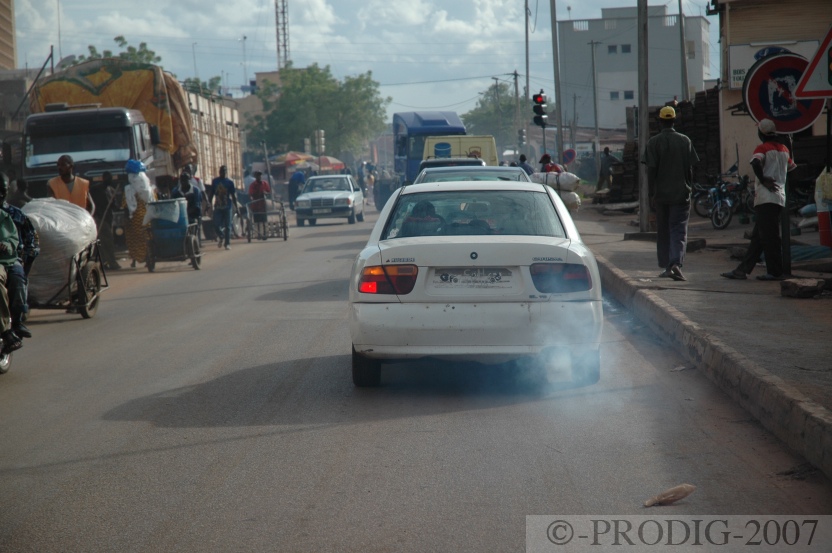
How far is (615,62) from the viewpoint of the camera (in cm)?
8138

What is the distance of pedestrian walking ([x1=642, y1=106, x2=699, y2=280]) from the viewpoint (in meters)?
12.0

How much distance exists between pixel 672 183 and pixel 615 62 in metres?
72.4

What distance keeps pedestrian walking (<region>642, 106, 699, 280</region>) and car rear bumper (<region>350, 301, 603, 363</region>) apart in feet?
19.0

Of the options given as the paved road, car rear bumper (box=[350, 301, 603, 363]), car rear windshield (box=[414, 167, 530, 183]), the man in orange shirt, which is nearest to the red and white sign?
the paved road

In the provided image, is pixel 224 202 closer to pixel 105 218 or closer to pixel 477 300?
pixel 105 218

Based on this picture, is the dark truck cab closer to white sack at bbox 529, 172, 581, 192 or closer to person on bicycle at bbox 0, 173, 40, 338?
white sack at bbox 529, 172, 581, 192

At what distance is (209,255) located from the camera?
2142 cm

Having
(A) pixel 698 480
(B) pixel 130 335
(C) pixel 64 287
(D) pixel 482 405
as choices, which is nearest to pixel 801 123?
(D) pixel 482 405

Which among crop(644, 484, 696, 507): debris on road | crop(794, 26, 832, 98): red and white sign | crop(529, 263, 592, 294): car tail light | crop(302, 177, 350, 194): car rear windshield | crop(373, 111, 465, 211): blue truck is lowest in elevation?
crop(644, 484, 696, 507): debris on road

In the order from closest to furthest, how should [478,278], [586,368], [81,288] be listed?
[478,278] → [586,368] → [81,288]

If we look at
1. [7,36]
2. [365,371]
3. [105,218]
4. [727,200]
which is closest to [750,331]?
[365,371]

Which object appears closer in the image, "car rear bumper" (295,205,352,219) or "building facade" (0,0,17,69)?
"car rear bumper" (295,205,352,219)

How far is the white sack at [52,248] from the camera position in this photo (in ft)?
34.8

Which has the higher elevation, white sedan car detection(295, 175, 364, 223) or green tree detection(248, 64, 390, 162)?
green tree detection(248, 64, 390, 162)
